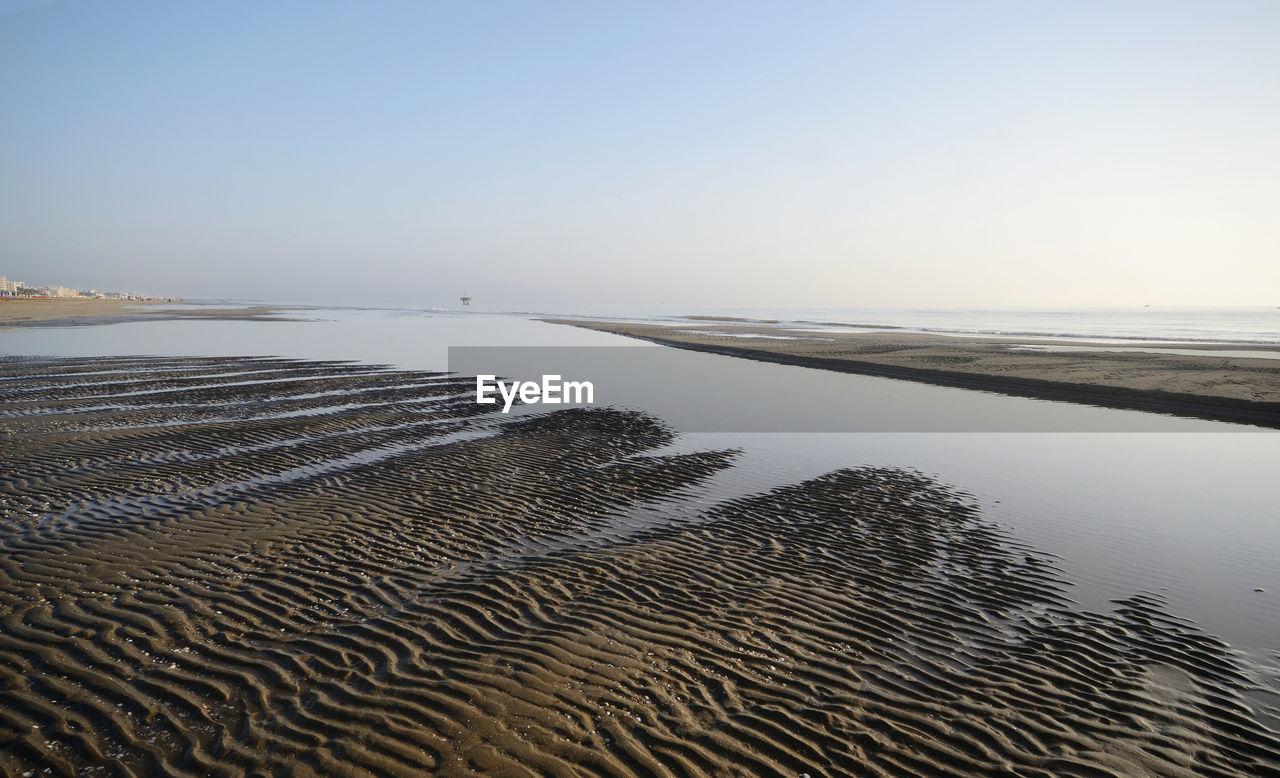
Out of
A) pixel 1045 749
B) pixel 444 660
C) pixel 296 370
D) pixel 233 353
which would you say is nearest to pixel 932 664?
pixel 1045 749

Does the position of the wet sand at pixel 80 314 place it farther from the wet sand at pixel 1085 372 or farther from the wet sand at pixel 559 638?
the wet sand at pixel 559 638

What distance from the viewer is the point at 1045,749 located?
210 inches

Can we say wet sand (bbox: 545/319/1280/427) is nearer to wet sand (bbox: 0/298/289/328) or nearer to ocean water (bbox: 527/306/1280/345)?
ocean water (bbox: 527/306/1280/345)

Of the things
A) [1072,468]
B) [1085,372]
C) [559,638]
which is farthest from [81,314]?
[1085,372]

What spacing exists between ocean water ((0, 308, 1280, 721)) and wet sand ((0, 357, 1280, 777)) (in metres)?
0.86

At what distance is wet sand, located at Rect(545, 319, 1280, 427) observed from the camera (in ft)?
80.1

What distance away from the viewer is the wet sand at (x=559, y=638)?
204 inches

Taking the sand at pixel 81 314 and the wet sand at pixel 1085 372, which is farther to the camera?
the sand at pixel 81 314

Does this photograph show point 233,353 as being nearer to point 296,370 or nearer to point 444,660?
point 296,370

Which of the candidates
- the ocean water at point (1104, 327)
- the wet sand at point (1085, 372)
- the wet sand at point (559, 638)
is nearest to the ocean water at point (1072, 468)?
the wet sand at point (559, 638)

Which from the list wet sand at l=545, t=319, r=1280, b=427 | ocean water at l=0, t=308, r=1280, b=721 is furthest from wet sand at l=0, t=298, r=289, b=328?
wet sand at l=545, t=319, r=1280, b=427

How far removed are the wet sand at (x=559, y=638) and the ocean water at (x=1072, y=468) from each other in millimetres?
864

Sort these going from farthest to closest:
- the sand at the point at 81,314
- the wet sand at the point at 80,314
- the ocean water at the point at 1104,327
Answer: the sand at the point at 81,314 < the wet sand at the point at 80,314 < the ocean water at the point at 1104,327

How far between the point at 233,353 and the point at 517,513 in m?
37.3
